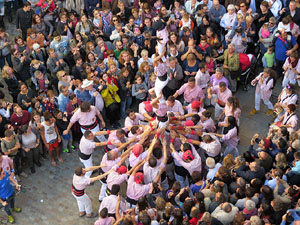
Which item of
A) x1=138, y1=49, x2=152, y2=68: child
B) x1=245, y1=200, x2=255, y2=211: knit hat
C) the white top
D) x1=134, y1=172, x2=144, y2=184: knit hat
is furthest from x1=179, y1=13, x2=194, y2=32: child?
x1=245, y1=200, x2=255, y2=211: knit hat

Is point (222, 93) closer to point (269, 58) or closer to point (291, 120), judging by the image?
point (291, 120)

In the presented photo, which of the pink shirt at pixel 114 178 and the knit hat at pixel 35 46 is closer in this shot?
the pink shirt at pixel 114 178

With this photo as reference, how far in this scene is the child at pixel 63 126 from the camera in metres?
10.3

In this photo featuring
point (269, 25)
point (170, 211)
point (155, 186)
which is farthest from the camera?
point (269, 25)

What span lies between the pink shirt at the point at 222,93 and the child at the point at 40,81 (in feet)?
13.4

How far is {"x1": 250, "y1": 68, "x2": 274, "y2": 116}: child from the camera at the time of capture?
11.1 metres

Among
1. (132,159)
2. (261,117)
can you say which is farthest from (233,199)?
(261,117)

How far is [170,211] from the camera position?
7.85 meters

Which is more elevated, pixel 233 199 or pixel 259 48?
pixel 259 48

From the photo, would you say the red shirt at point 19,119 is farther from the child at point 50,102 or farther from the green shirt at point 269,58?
the green shirt at point 269,58

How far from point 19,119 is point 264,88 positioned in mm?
5751

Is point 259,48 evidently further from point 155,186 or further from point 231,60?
point 155,186

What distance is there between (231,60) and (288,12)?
2.83 m

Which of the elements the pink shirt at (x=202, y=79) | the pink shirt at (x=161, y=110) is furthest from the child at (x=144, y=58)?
the pink shirt at (x=161, y=110)
